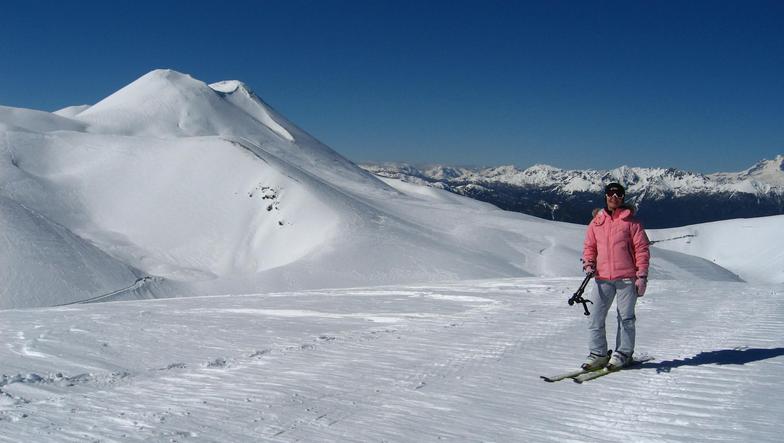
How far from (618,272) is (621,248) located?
0.99 ft

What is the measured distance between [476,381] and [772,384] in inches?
129

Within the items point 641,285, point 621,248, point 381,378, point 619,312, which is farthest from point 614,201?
point 381,378

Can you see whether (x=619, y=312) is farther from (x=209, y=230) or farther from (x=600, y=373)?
(x=209, y=230)

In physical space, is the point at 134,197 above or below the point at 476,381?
above

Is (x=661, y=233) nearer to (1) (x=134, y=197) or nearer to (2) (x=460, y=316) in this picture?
(1) (x=134, y=197)

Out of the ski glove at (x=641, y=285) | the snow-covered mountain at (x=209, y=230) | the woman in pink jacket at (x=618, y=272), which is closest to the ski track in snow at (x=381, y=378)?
the woman in pink jacket at (x=618, y=272)

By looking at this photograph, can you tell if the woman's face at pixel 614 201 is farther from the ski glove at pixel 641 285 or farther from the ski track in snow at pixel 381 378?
the ski track in snow at pixel 381 378

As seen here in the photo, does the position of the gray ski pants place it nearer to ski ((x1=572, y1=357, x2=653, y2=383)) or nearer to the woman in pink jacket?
the woman in pink jacket

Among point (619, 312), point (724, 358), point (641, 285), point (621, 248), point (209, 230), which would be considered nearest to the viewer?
point (641, 285)

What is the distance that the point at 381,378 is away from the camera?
23.9ft

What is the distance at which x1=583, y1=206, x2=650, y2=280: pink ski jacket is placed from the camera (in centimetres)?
761

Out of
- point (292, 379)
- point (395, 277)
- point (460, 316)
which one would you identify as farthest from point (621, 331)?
point (395, 277)

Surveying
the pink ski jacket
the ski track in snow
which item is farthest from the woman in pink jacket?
the ski track in snow

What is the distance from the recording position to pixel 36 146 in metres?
67.2
